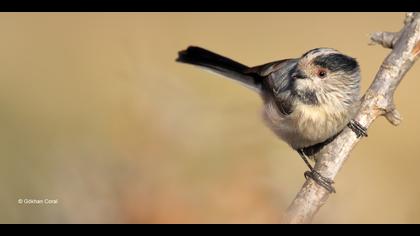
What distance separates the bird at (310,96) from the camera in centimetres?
318

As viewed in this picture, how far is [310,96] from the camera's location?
10.9 feet

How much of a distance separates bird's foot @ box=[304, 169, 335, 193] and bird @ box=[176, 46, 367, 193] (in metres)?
0.63

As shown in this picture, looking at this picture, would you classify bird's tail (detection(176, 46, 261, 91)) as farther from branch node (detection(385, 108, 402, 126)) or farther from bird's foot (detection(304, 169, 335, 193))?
bird's foot (detection(304, 169, 335, 193))

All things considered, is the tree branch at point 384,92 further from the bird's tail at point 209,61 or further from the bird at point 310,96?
the bird's tail at point 209,61

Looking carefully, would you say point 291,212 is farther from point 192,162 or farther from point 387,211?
point 387,211

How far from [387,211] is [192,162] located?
1.32m

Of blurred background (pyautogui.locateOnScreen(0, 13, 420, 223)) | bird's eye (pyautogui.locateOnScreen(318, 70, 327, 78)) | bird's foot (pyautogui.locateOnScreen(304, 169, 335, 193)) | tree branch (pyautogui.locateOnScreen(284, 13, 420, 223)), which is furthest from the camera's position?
bird's eye (pyautogui.locateOnScreen(318, 70, 327, 78))

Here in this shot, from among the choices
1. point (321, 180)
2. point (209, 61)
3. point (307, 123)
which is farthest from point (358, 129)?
point (209, 61)

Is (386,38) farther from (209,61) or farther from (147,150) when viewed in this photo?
(147,150)

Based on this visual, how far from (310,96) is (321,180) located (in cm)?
104

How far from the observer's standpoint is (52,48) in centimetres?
619

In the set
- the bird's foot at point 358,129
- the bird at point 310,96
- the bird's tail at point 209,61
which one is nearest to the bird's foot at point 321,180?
the bird's foot at point 358,129

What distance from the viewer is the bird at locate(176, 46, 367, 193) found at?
318 cm

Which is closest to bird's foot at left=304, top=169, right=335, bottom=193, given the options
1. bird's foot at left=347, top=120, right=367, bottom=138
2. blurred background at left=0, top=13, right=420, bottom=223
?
blurred background at left=0, top=13, right=420, bottom=223
